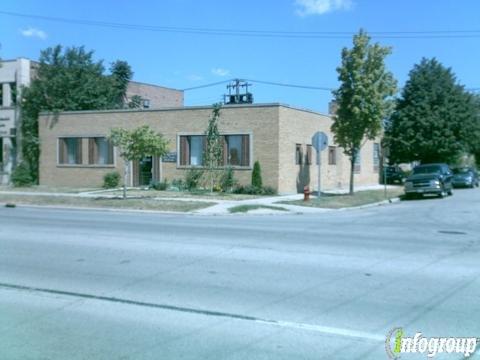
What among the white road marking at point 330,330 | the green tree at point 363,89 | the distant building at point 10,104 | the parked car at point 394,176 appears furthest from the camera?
the parked car at point 394,176

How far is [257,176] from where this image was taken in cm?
2811

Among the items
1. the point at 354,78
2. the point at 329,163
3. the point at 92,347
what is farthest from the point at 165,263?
the point at 329,163

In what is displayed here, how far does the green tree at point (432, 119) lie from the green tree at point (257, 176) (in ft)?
61.9

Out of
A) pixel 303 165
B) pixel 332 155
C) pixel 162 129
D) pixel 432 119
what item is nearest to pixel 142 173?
pixel 162 129

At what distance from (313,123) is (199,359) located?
2808 cm

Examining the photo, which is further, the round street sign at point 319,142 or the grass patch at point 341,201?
the round street sign at point 319,142

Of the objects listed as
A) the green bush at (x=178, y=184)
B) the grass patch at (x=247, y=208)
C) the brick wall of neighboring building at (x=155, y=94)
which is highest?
the brick wall of neighboring building at (x=155, y=94)

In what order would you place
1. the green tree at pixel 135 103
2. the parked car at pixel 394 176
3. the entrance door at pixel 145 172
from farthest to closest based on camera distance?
the parked car at pixel 394 176, the green tree at pixel 135 103, the entrance door at pixel 145 172

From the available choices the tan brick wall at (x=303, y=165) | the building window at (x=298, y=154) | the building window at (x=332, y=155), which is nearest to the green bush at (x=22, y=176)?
the tan brick wall at (x=303, y=165)

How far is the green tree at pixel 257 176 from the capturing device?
92.1 feet

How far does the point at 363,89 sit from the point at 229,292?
21467mm

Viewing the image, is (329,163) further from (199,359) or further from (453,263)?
(199,359)

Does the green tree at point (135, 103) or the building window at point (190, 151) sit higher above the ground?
the green tree at point (135, 103)

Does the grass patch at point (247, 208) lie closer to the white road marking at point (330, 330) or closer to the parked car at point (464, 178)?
the white road marking at point (330, 330)
